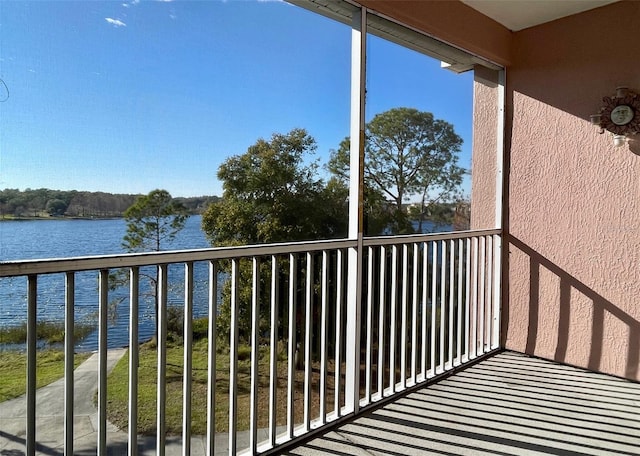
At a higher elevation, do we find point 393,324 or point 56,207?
point 56,207

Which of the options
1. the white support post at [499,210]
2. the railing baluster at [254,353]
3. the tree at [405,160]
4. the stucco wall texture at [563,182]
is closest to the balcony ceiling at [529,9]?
the stucco wall texture at [563,182]

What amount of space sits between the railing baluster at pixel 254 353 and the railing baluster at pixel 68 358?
2.39 ft

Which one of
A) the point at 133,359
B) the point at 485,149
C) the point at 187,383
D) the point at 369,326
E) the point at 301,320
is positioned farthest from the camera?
the point at 485,149

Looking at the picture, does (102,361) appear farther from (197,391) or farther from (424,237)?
(424,237)

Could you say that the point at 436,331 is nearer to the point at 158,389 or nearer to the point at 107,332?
the point at 158,389

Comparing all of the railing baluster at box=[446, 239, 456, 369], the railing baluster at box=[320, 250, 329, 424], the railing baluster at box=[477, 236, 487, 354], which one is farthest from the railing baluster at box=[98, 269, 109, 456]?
the railing baluster at box=[477, 236, 487, 354]

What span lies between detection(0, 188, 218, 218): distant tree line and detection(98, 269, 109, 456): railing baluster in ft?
0.70

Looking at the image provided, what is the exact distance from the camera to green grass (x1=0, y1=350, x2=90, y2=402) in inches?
54.9

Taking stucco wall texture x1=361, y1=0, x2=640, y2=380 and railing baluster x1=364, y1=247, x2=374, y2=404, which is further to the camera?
stucco wall texture x1=361, y1=0, x2=640, y2=380

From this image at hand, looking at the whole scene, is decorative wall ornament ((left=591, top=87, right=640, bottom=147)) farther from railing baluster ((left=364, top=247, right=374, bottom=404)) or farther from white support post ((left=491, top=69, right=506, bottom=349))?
railing baluster ((left=364, top=247, right=374, bottom=404))

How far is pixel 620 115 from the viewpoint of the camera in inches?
111

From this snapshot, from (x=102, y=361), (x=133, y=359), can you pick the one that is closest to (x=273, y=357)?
(x=133, y=359)

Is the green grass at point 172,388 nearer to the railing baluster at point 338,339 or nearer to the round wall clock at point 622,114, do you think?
the railing baluster at point 338,339

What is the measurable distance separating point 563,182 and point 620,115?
53 cm
